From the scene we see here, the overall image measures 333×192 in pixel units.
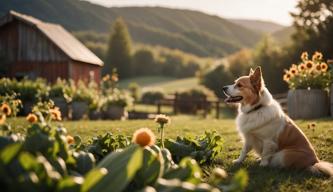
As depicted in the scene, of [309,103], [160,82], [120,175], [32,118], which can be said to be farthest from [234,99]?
[160,82]

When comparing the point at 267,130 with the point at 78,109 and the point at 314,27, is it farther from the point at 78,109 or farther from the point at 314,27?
the point at 314,27

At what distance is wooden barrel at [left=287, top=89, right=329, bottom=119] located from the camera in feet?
42.7

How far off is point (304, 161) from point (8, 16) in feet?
73.3

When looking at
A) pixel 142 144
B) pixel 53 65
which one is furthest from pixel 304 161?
pixel 53 65

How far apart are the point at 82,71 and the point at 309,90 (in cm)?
1584

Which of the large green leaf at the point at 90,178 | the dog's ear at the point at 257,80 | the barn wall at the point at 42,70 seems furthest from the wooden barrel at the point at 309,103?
the barn wall at the point at 42,70

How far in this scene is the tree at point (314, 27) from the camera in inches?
1153

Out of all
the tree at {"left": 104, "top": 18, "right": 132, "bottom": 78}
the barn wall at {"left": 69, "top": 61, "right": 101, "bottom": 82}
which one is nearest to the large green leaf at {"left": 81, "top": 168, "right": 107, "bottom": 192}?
the barn wall at {"left": 69, "top": 61, "right": 101, "bottom": 82}

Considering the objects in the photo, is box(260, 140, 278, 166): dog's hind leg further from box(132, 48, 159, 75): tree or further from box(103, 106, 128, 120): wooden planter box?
box(132, 48, 159, 75): tree

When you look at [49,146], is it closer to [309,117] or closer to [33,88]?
[309,117]

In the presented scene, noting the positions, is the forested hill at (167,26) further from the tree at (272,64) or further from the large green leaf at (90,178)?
the large green leaf at (90,178)

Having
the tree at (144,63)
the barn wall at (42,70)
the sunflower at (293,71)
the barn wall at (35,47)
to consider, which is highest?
the tree at (144,63)

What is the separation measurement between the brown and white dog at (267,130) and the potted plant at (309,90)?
7323 mm

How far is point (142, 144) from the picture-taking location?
3545 mm
